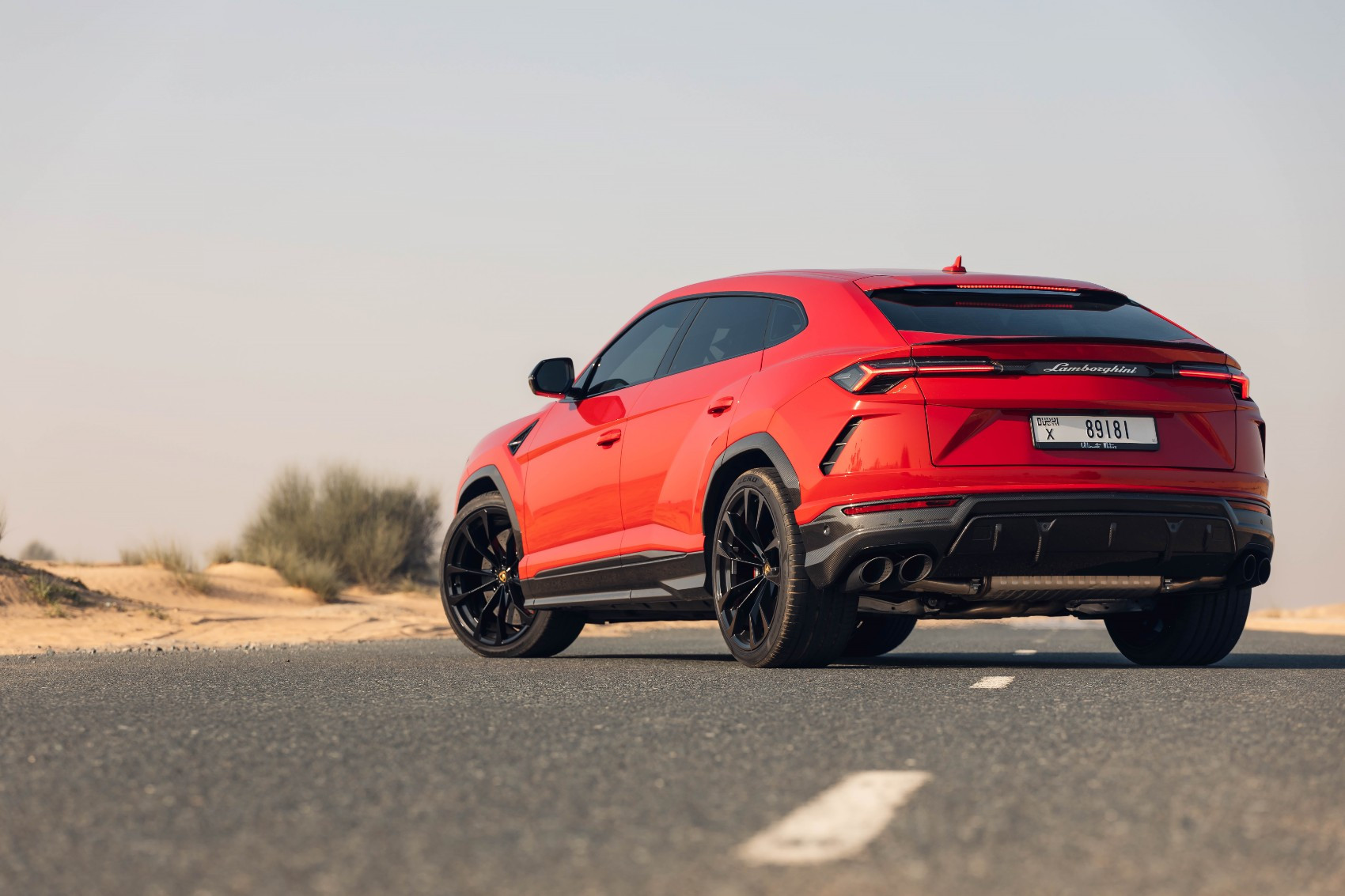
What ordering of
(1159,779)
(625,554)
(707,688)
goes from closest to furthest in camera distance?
(1159,779) → (707,688) → (625,554)

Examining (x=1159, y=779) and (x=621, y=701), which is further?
(x=621, y=701)

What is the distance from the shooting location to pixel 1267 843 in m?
3.13

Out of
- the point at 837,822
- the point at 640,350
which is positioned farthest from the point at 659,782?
the point at 640,350

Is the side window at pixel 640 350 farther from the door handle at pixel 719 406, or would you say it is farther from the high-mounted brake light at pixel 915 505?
the high-mounted brake light at pixel 915 505

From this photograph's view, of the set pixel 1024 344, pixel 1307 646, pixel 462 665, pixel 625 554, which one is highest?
pixel 1024 344

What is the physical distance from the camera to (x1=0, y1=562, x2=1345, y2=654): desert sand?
1561 cm

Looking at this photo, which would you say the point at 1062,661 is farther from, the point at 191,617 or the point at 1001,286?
the point at 191,617

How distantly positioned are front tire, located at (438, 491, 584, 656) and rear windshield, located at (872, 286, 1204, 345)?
3.07 metres

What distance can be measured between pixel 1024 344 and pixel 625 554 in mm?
2369

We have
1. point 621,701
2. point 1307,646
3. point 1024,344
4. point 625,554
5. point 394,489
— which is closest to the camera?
point 621,701

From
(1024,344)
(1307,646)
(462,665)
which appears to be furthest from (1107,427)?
(1307,646)

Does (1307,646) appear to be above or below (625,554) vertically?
below

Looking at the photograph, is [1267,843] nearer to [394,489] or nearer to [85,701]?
[85,701]

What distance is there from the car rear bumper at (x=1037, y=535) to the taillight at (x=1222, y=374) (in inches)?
20.8
